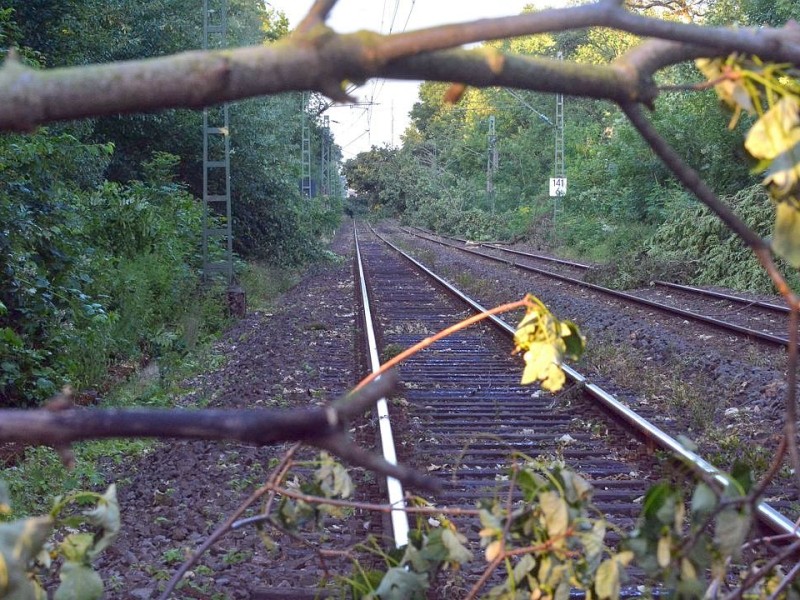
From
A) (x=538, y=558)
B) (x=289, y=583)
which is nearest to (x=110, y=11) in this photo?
(x=289, y=583)

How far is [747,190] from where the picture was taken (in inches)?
861

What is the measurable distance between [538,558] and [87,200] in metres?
11.7

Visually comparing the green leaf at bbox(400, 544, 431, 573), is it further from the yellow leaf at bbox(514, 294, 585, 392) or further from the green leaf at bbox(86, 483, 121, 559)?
the green leaf at bbox(86, 483, 121, 559)

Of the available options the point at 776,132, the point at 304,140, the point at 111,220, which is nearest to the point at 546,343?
the point at 776,132

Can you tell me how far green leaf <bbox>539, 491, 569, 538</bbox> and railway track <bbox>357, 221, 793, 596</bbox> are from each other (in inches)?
61.2

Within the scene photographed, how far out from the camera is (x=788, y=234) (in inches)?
57.7

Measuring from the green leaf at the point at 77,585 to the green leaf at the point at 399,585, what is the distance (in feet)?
1.90

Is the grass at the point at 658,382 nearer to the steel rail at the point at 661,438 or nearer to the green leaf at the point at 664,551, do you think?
the steel rail at the point at 661,438

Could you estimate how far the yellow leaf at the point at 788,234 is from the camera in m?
1.45

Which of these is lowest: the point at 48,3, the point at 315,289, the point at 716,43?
the point at 315,289

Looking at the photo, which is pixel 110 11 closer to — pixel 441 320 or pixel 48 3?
pixel 48 3

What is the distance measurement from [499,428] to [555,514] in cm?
558

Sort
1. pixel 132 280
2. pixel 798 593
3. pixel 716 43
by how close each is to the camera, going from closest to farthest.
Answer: pixel 716 43 → pixel 798 593 → pixel 132 280

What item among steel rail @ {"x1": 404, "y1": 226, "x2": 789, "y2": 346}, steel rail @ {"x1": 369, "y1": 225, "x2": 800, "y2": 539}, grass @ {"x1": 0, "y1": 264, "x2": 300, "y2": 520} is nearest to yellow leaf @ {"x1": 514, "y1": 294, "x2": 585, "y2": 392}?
steel rail @ {"x1": 369, "y1": 225, "x2": 800, "y2": 539}
